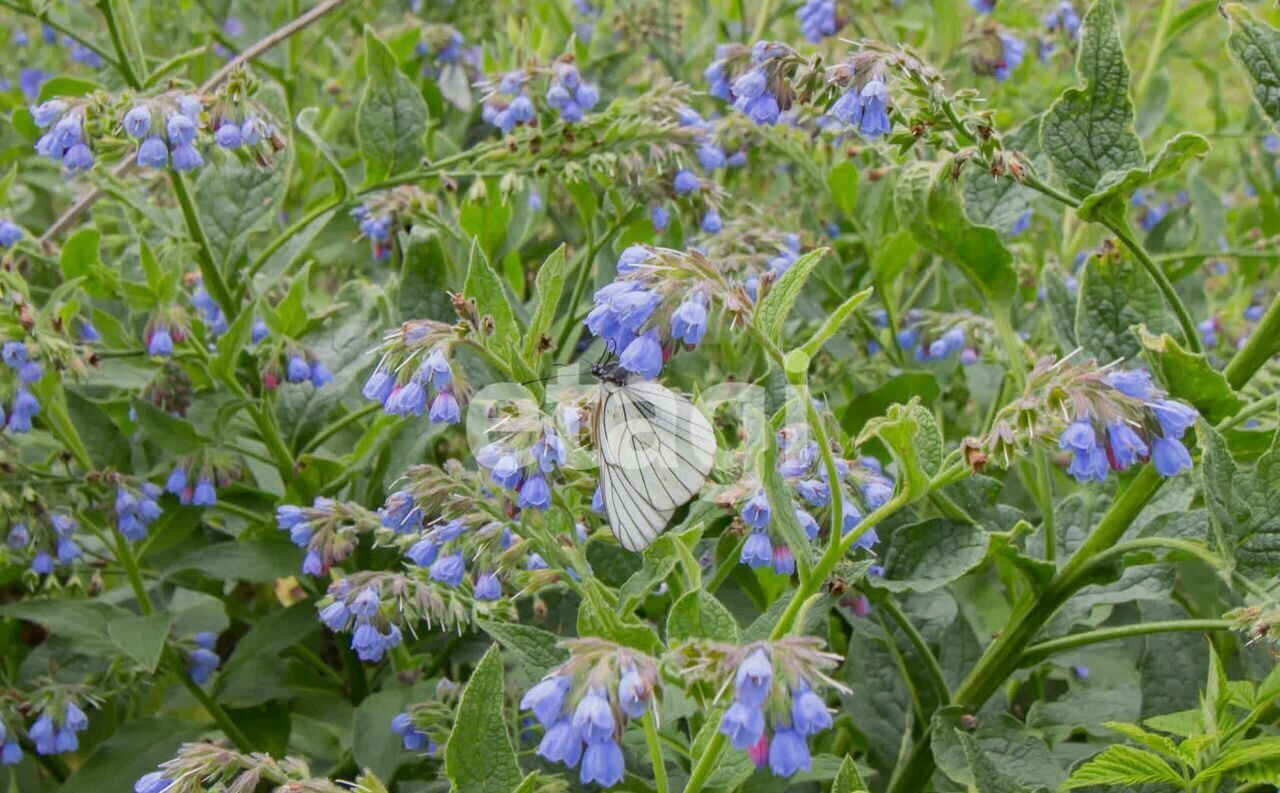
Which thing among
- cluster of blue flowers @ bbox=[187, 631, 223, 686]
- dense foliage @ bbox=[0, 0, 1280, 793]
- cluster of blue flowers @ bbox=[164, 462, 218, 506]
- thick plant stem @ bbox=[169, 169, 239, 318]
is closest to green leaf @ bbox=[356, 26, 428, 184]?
dense foliage @ bbox=[0, 0, 1280, 793]

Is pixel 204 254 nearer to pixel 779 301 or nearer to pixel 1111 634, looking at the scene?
pixel 779 301

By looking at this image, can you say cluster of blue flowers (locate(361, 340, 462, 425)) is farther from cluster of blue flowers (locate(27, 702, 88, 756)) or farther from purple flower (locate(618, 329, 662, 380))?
cluster of blue flowers (locate(27, 702, 88, 756))

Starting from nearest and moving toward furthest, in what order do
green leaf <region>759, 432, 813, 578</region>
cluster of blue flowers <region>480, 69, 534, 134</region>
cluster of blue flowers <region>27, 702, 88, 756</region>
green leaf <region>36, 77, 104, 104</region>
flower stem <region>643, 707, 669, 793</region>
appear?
green leaf <region>759, 432, 813, 578</region>, flower stem <region>643, 707, 669, 793</region>, cluster of blue flowers <region>27, 702, 88, 756</region>, cluster of blue flowers <region>480, 69, 534, 134</region>, green leaf <region>36, 77, 104, 104</region>

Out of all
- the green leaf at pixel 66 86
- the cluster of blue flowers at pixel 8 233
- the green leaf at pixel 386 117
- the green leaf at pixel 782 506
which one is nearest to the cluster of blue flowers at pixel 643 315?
the green leaf at pixel 782 506

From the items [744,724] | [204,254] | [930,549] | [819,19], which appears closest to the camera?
[744,724]

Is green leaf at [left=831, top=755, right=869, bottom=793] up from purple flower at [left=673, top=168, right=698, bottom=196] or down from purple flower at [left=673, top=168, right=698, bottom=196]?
down

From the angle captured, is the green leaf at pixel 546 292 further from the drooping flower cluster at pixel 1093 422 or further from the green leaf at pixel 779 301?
the drooping flower cluster at pixel 1093 422

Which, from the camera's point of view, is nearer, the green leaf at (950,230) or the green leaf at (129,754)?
the green leaf at (950,230)

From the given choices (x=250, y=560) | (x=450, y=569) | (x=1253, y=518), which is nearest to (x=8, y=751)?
(x=250, y=560)
